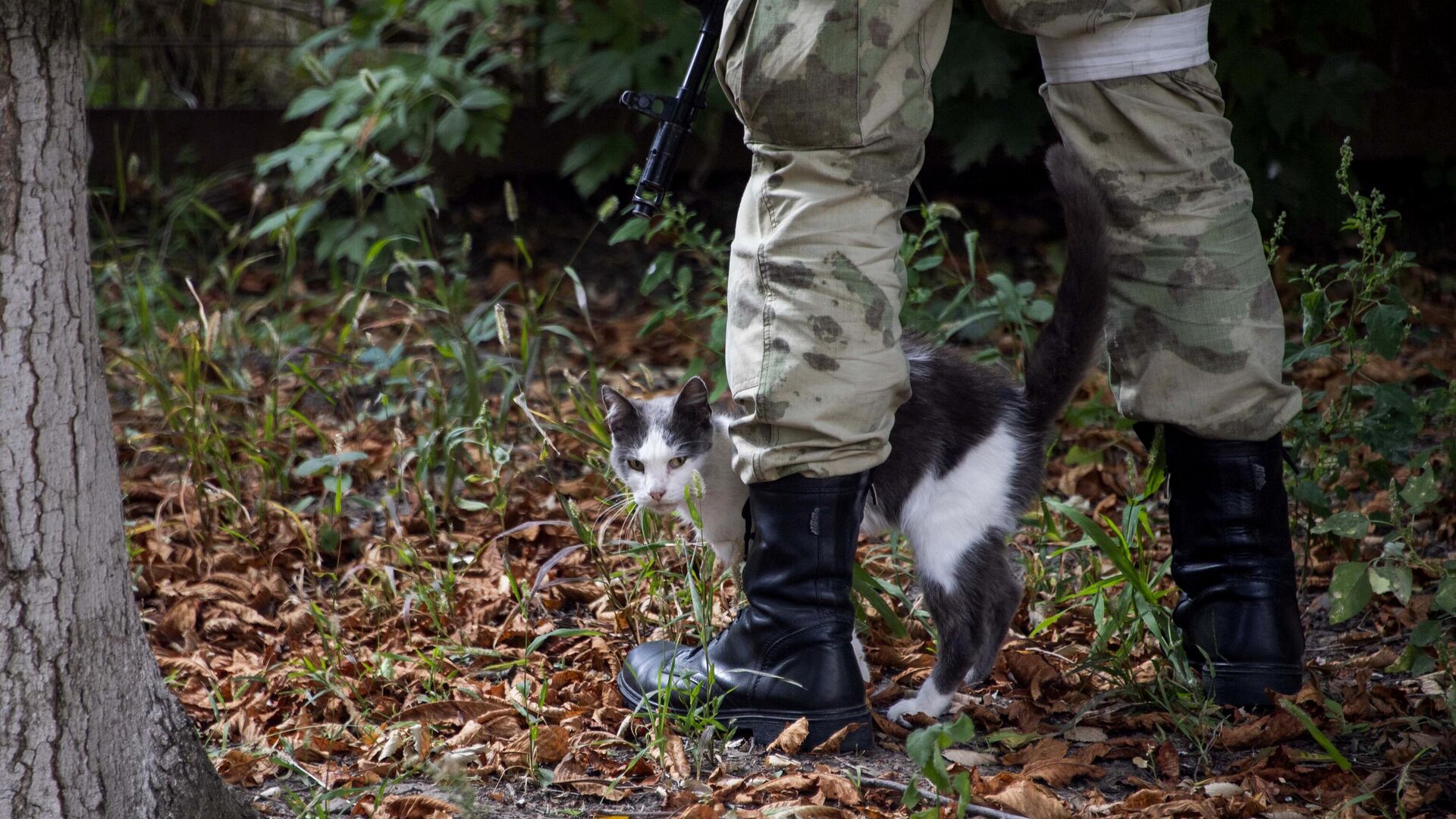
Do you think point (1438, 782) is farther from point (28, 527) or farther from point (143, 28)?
point (143, 28)

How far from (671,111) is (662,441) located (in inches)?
25.0

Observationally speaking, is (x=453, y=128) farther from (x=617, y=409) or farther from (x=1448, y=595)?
(x=1448, y=595)

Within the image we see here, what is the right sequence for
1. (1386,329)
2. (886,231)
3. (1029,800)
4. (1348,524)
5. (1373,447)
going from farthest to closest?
(1373,447) < (1386,329) < (1348,524) < (886,231) < (1029,800)

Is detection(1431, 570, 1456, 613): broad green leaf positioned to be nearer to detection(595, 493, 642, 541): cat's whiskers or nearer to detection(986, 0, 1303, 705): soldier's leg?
detection(986, 0, 1303, 705): soldier's leg

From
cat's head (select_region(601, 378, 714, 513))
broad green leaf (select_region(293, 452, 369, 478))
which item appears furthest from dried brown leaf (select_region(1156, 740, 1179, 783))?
broad green leaf (select_region(293, 452, 369, 478))

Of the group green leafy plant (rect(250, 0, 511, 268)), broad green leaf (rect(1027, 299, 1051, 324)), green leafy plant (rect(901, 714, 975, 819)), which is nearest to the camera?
green leafy plant (rect(901, 714, 975, 819))

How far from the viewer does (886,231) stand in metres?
1.80

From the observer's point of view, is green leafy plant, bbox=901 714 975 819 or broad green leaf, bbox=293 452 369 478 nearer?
green leafy plant, bbox=901 714 975 819

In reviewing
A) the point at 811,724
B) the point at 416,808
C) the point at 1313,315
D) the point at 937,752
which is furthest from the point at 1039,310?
the point at 416,808

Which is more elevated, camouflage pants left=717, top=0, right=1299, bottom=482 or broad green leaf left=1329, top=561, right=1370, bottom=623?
camouflage pants left=717, top=0, right=1299, bottom=482

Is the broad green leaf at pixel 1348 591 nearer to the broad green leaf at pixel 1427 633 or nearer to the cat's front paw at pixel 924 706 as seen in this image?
the broad green leaf at pixel 1427 633

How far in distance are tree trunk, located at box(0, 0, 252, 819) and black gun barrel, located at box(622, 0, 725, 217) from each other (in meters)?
0.86

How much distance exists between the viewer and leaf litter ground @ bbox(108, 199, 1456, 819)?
5.79 feet

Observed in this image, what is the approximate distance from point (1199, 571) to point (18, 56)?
6.13ft
